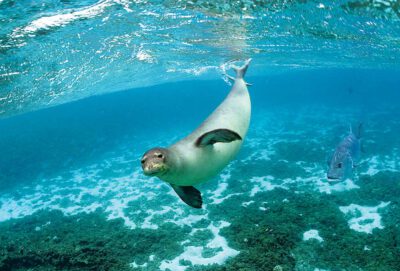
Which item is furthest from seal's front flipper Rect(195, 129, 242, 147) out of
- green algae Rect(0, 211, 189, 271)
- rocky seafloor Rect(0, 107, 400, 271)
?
green algae Rect(0, 211, 189, 271)

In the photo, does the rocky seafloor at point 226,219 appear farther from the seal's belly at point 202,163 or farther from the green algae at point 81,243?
the seal's belly at point 202,163

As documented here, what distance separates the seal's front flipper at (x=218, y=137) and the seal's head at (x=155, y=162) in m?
0.40

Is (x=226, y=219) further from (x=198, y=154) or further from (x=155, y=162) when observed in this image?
(x=155, y=162)

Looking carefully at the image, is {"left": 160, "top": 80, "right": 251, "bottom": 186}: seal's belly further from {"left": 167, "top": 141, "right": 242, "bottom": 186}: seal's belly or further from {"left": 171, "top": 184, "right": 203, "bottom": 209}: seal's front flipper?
{"left": 171, "top": 184, "right": 203, "bottom": 209}: seal's front flipper

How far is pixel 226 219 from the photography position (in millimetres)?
11453

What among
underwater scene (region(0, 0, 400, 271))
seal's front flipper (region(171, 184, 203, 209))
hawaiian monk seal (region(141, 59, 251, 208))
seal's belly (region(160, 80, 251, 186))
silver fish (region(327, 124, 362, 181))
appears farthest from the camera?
underwater scene (region(0, 0, 400, 271))

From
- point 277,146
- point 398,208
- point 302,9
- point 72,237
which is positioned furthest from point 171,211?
point 277,146

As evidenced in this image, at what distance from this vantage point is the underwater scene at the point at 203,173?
24.7ft

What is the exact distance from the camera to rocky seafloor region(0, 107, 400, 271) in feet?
28.9

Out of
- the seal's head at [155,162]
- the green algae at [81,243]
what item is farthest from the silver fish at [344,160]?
the green algae at [81,243]

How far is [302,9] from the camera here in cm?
1182

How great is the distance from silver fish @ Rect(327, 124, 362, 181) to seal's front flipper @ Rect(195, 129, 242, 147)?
158 inches

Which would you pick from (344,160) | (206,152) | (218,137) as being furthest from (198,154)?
(344,160)

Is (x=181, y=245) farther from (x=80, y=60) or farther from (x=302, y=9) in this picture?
(x=80, y=60)
